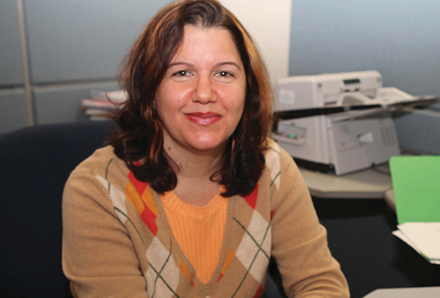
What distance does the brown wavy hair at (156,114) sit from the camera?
98 centimetres

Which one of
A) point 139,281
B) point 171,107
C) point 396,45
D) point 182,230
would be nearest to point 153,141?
point 171,107

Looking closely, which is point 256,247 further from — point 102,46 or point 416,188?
point 102,46

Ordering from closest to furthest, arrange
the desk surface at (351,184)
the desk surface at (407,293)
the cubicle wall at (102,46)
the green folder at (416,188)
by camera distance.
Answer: the desk surface at (407,293) → the green folder at (416,188) → the desk surface at (351,184) → the cubicle wall at (102,46)

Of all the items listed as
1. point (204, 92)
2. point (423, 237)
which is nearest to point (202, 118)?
point (204, 92)

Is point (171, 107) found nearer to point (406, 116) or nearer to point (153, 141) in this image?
point (153, 141)

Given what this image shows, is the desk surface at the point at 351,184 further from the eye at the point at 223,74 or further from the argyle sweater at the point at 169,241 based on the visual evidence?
the eye at the point at 223,74

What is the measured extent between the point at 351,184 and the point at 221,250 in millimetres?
885

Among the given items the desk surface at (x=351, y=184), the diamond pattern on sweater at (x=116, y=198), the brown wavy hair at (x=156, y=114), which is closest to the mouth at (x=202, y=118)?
the brown wavy hair at (x=156, y=114)

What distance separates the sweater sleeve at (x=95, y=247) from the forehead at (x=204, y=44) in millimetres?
360

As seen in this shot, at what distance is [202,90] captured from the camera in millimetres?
950

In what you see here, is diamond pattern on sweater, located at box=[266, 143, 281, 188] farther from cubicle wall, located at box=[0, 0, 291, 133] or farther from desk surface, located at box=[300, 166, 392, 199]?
cubicle wall, located at box=[0, 0, 291, 133]

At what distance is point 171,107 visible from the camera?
99 cm

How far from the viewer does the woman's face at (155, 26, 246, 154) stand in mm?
965

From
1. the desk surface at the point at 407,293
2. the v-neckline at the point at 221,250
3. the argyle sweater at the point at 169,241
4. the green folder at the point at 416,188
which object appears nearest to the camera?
the desk surface at the point at 407,293
